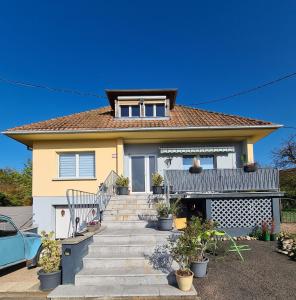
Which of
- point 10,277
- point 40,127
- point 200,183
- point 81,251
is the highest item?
point 40,127

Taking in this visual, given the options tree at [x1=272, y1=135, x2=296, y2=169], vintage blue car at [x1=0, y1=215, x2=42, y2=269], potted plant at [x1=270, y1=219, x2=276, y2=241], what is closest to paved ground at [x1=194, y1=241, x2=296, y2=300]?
potted plant at [x1=270, y1=219, x2=276, y2=241]

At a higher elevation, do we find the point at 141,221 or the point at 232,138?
the point at 232,138

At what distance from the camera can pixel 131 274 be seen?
248 inches

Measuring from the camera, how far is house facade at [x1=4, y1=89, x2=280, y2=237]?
13.8 m

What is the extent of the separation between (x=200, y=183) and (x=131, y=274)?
7056 mm

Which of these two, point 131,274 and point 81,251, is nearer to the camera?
point 131,274

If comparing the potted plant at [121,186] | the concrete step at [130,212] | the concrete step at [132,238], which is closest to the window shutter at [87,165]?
the potted plant at [121,186]

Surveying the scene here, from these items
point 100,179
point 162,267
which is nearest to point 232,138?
point 100,179

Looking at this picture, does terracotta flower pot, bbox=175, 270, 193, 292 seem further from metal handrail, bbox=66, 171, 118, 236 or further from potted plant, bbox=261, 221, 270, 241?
potted plant, bbox=261, 221, 270, 241

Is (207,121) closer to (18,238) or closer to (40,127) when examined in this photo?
(40,127)

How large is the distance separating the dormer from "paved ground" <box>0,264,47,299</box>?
9599 millimetres

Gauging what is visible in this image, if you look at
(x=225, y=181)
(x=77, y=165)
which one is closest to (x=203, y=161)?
(x=225, y=181)

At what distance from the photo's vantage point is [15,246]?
7801 mm

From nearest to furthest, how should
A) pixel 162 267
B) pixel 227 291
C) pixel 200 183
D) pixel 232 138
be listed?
pixel 227 291 → pixel 162 267 → pixel 200 183 → pixel 232 138
